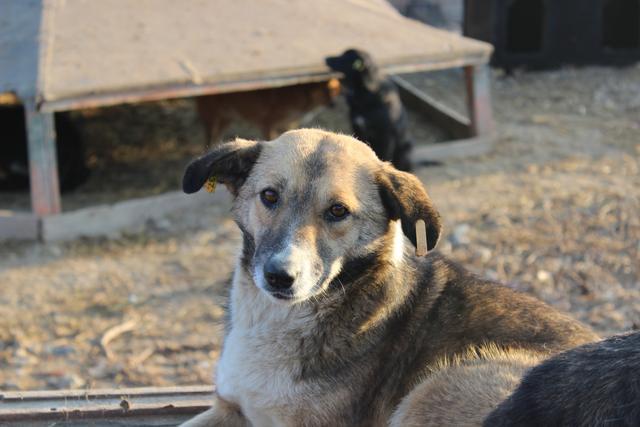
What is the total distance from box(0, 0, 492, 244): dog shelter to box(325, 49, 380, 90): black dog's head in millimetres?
131

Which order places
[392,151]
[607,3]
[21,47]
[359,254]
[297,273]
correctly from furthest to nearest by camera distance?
1. [607,3]
2. [392,151]
3. [21,47]
4. [359,254]
5. [297,273]

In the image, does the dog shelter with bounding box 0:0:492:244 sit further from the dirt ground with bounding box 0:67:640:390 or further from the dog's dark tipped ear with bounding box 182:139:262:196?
the dog's dark tipped ear with bounding box 182:139:262:196

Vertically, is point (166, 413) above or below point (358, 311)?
below

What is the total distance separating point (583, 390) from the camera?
91.4 inches

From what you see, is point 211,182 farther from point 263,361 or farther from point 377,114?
point 377,114

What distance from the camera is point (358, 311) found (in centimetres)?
354

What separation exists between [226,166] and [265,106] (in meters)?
5.43

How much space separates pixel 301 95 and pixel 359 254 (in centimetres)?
577

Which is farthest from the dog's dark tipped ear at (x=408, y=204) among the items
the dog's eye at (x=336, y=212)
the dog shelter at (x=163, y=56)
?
the dog shelter at (x=163, y=56)

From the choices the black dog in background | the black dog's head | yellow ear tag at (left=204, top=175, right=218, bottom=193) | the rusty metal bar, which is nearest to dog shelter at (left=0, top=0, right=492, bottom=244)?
the black dog's head

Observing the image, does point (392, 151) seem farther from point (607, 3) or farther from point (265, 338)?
point (607, 3)

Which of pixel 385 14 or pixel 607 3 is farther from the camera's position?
pixel 607 3

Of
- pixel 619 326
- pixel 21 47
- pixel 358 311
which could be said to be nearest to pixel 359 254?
pixel 358 311

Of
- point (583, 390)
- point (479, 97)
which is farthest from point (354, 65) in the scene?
point (583, 390)
